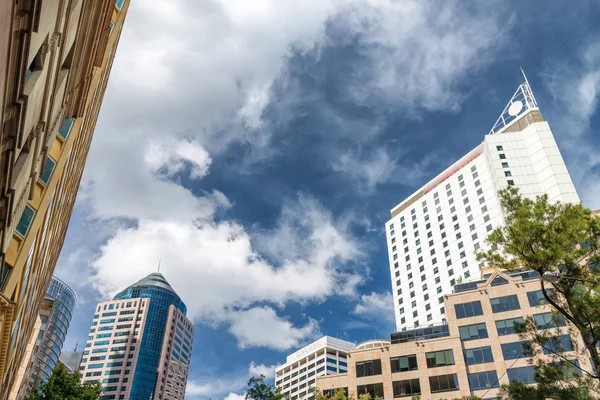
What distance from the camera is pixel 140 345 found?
164m

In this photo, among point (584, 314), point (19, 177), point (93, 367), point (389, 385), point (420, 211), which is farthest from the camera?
point (93, 367)

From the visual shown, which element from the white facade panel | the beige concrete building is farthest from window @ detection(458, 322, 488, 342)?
the white facade panel

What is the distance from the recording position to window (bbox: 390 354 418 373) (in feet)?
174

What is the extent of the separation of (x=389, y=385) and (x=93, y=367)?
14760 centimetres

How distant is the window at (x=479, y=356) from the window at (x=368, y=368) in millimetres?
10530

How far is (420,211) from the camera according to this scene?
111 meters

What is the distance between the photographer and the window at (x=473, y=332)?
52.5 metres

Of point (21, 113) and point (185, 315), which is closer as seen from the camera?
point (21, 113)

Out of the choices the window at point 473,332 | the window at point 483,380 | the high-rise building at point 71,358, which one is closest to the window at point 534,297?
the window at point 473,332

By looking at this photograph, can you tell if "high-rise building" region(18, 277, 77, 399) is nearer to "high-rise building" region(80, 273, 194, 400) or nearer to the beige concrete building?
"high-rise building" region(80, 273, 194, 400)

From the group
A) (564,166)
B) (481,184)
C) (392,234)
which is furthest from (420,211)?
(564,166)

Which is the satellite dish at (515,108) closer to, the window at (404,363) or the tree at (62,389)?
A: the window at (404,363)

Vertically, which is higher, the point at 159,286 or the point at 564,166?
the point at 159,286

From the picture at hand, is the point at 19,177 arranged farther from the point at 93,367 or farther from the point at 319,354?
the point at 93,367
